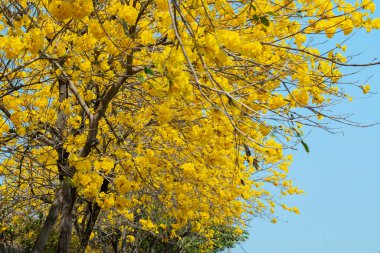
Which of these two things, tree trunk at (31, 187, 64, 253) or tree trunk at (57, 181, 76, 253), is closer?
tree trunk at (31, 187, 64, 253)

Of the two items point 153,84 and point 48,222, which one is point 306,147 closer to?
point 153,84

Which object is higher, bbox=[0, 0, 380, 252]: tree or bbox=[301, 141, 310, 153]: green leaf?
bbox=[0, 0, 380, 252]: tree

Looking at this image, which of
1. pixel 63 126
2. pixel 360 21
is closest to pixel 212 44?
pixel 360 21

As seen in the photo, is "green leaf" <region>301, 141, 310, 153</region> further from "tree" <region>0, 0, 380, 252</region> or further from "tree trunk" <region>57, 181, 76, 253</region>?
"tree trunk" <region>57, 181, 76, 253</region>

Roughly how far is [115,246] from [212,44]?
15.0 metres

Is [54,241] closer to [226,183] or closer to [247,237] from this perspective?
[226,183]

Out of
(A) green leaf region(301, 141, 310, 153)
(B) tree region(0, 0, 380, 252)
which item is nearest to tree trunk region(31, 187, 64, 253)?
(B) tree region(0, 0, 380, 252)

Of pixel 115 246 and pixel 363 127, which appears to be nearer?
pixel 363 127

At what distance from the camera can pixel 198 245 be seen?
22297 millimetres

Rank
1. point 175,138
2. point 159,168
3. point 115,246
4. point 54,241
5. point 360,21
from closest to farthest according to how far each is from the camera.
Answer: point 360,21 < point 175,138 < point 159,168 < point 54,241 < point 115,246

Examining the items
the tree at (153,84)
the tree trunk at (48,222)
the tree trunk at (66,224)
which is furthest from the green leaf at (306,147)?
the tree trunk at (66,224)

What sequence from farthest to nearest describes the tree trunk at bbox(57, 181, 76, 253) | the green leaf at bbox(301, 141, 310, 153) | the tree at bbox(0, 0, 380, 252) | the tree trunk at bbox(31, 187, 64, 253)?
1. the tree trunk at bbox(57, 181, 76, 253)
2. the tree trunk at bbox(31, 187, 64, 253)
3. the tree at bbox(0, 0, 380, 252)
4. the green leaf at bbox(301, 141, 310, 153)

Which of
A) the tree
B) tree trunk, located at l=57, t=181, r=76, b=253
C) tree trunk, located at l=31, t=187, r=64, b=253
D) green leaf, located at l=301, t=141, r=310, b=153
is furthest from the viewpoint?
tree trunk, located at l=57, t=181, r=76, b=253

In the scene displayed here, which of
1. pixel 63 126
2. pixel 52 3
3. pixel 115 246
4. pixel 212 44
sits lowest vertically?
pixel 212 44
